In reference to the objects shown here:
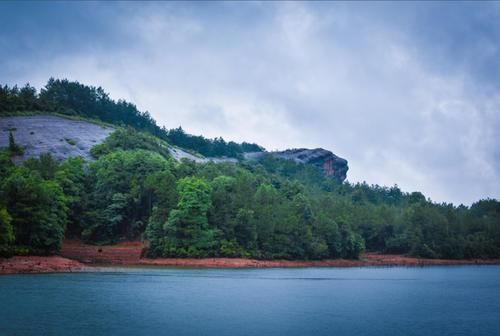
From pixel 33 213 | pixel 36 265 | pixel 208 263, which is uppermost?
pixel 33 213

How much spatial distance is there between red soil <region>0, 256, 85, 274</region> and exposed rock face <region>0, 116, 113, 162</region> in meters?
40.3

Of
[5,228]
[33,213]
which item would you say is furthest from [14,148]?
[5,228]

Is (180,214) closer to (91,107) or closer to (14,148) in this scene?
(14,148)

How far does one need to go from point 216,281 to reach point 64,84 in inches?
4920

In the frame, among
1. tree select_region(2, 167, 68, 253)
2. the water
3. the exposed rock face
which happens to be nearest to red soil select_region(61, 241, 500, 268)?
tree select_region(2, 167, 68, 253)

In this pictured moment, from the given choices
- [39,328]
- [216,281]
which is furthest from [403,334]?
[216,281]

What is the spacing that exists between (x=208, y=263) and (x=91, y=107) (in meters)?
102

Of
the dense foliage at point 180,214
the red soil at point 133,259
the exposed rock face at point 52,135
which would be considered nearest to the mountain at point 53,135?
the exposed rock face at point 52,135

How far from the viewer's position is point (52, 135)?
387 ft

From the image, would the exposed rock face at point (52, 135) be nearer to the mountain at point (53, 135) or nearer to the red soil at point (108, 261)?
the mountain at point (53, 135)

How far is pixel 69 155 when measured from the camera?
10825 centimetres

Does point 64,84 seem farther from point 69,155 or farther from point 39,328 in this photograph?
point 39,328

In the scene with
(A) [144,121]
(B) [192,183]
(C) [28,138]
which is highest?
(A) [144,121]

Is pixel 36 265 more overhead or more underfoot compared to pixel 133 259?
more underfoot
